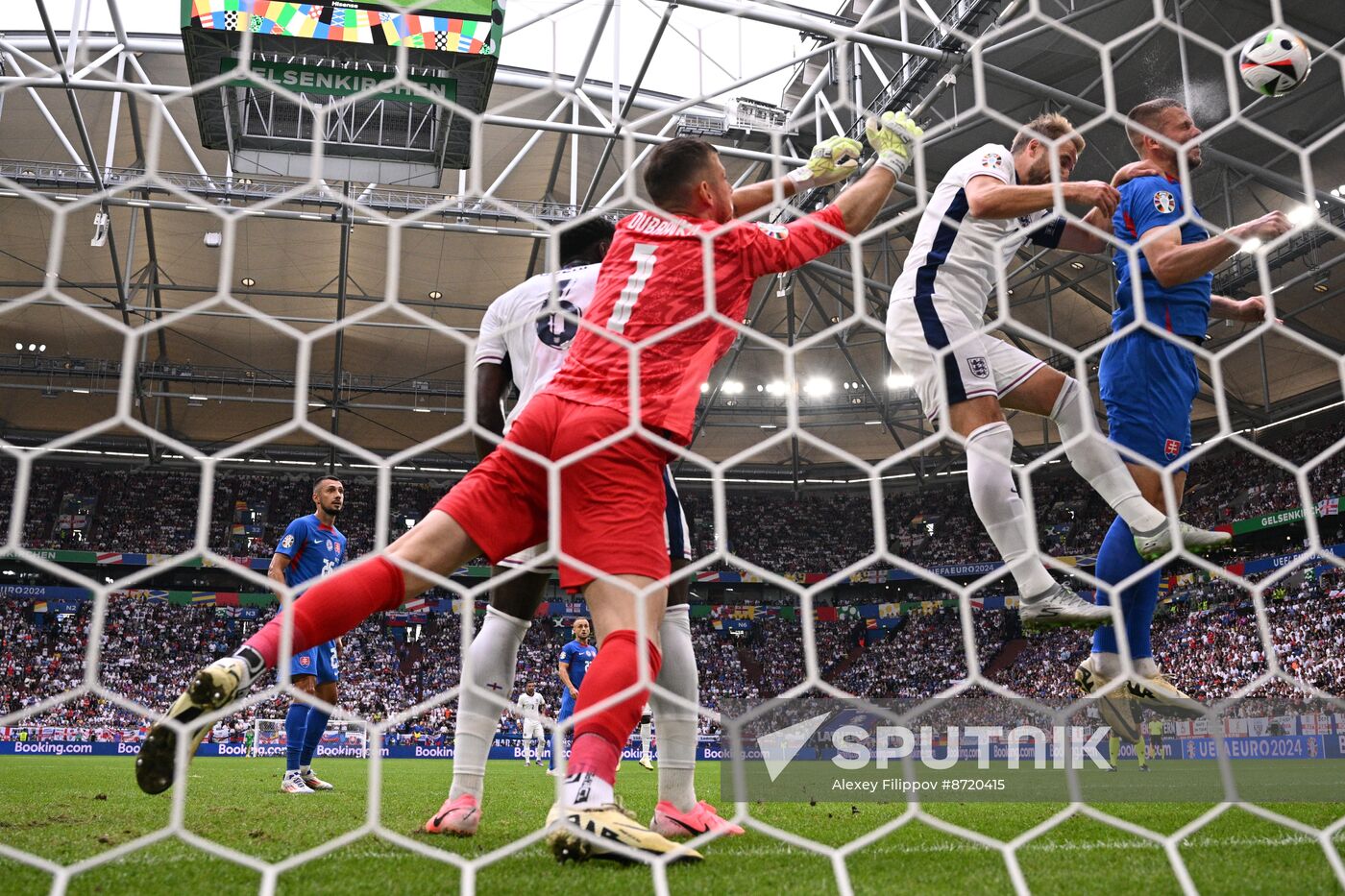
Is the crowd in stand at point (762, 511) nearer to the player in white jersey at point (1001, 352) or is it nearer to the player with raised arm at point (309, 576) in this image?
the player with raised arm at point (309, 576)

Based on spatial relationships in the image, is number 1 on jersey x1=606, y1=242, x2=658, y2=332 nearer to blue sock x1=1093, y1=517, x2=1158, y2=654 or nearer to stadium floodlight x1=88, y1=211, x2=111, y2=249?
blue sock x1=1093, y1=517, x2=1158, y2=654

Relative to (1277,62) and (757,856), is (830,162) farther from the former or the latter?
(1277,62)

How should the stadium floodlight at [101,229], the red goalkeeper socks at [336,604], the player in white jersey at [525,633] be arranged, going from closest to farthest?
the red goalkeeper socks at [336,604] → the player in white jersey at [525,633] → the stadium floodlight at [101,229]

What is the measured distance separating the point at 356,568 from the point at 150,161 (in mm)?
844

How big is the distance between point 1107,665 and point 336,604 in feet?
7.41

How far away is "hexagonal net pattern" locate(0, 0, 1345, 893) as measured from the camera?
1.98 m

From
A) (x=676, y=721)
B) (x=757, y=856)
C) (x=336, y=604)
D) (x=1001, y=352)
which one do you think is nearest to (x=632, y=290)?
(x=336, y=604)

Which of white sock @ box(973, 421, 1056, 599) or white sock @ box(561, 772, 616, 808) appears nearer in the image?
white sock @ box(561, 772, 616, 808)

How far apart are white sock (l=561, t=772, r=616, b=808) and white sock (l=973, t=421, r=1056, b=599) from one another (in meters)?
1.36

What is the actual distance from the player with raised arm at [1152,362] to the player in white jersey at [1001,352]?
132 millimetres

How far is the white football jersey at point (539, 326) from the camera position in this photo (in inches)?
119

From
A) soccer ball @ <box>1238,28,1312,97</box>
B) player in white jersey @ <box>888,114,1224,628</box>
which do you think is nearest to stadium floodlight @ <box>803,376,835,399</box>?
soccer ball @ <box>1238,28,1312,97</box>

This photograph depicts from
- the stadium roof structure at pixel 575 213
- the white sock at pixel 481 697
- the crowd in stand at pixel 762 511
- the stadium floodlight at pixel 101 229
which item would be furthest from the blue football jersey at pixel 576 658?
the crowd in stand at pixel 762 511

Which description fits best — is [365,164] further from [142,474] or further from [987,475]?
[142,474]
